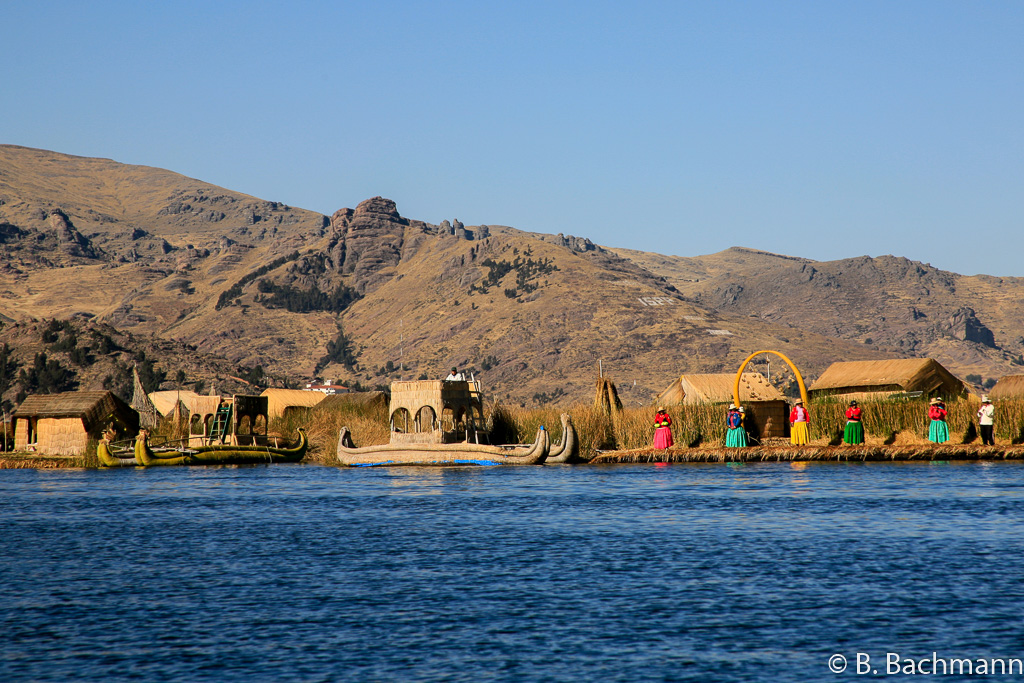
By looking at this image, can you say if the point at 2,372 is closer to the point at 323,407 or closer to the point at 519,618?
the point at 323,407

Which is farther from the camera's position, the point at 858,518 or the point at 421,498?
the point at 421,498

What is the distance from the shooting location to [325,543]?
75.5 ft

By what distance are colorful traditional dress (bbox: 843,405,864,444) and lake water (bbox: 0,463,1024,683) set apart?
6.96 m

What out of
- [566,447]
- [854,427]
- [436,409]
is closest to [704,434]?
[566,447]

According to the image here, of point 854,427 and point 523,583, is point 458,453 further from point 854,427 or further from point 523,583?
point 523,583

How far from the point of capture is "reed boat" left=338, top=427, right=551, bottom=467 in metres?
42.7

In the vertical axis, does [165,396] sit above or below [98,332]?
below

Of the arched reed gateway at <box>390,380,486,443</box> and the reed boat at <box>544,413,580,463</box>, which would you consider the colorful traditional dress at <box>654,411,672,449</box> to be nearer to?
the reed boat at <box>544,413,580,463</box>

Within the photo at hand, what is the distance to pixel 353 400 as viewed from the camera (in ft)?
197

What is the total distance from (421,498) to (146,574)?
1326cm

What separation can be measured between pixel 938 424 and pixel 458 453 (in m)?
18.1

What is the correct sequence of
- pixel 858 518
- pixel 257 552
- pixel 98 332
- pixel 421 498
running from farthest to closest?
pixel 98 332 < pixel 421 498 < pixel 858 518 < pixel 257 552

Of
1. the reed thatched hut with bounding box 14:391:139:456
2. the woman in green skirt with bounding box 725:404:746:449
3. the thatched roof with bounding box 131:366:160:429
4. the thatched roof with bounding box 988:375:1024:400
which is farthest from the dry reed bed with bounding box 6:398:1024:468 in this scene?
the thatched roof with bounding box 988:375:1024:400

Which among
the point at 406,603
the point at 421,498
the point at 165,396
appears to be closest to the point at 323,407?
the point at 165,396
